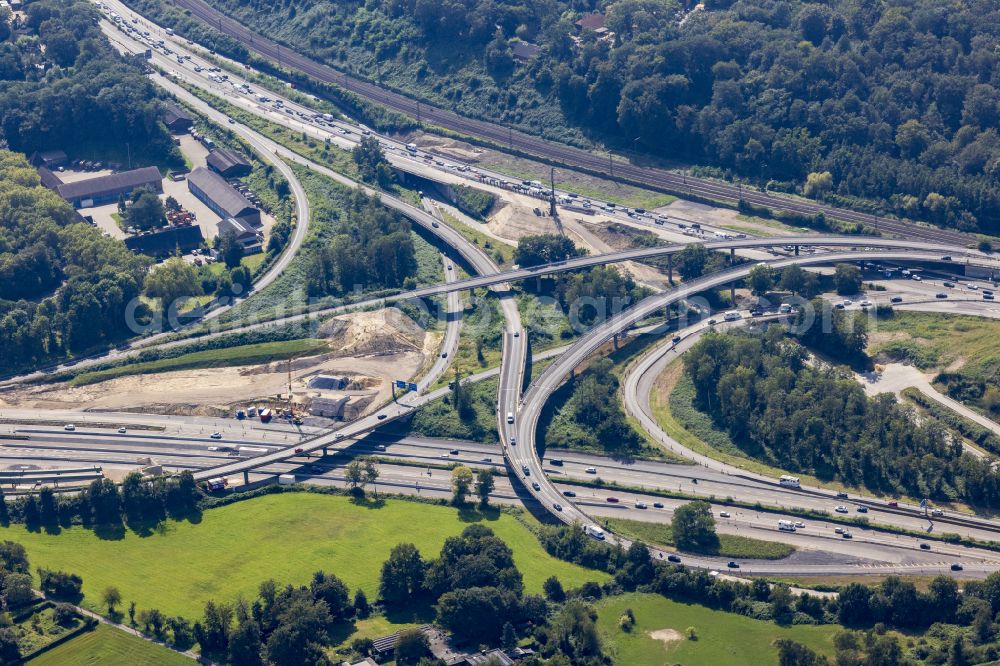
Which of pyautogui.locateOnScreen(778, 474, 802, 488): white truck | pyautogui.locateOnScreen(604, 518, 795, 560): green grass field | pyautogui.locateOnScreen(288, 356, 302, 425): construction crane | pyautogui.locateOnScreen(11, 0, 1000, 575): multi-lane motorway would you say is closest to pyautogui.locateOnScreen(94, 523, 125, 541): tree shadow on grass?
pyautogui.locateOnScreen(11, 0, 1000, 575): multi-lane motorway

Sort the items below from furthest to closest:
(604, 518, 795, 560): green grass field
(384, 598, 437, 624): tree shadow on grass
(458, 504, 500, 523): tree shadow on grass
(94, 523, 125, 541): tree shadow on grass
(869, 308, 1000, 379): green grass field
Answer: (869, 308, 1000, 379): green grass field < (458, 504, 500, 523): tree shadow on grass < (94, 523, 125, 541): tree shadow on grass < (604, 518, 795, 560): green grass field < (384, 598, 437, 624): tree shadow on grass

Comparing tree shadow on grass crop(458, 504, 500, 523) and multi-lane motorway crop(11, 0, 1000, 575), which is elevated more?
multi-lane motorway crop(11, 0, 1000, 575)

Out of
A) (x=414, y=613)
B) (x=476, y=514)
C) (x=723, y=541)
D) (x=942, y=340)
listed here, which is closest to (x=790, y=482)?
(x=723, y=541)

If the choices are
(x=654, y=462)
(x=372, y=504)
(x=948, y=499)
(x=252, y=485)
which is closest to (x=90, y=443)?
(x=252, y=485)

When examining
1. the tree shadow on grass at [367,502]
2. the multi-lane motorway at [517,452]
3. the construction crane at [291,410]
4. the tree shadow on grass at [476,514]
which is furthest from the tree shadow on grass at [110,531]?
the tree shadow on grass at [476,514]

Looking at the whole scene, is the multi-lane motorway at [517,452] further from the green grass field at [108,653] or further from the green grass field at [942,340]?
the green grass field at [942,340]

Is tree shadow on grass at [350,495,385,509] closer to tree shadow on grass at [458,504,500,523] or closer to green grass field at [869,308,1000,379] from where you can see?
tree shadow on grass at [458,504,500,523]
